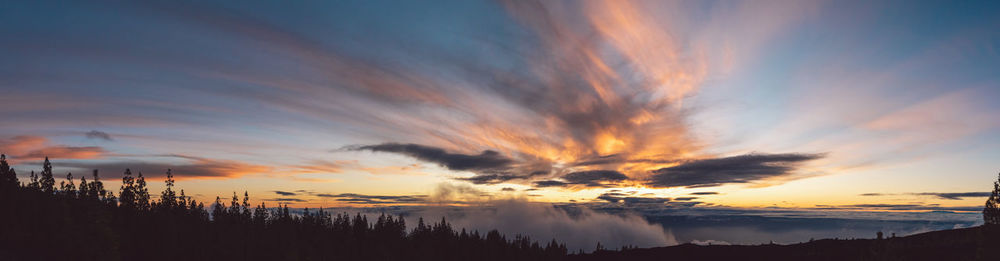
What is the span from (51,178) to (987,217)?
175466 mm

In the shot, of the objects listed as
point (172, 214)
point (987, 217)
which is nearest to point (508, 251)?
point (172, 214)

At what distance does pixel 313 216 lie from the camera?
181500 mm

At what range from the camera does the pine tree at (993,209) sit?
51.9m

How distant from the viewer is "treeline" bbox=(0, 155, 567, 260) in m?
88.6

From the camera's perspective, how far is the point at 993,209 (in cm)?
5200

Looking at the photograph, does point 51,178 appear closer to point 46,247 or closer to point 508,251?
point 46,247

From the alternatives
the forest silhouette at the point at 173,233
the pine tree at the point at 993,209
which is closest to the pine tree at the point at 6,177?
the forest silhouette at the point at 173,233

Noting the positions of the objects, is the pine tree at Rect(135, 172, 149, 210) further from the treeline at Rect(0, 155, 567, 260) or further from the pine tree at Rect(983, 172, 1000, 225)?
the pine tree at Rect(983, 172, 1000, 225)

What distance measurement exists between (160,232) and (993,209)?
142545 mm

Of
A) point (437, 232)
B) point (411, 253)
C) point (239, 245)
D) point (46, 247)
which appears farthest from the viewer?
point (437, 232)

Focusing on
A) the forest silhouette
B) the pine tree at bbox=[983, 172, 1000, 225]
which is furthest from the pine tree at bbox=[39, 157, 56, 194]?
the pine tree at bbox=[983, 172, 1000, 225]

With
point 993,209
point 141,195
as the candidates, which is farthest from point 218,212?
point 993,209

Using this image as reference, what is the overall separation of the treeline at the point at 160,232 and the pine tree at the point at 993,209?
119 m

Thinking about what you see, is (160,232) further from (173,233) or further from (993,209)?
(993,209)
